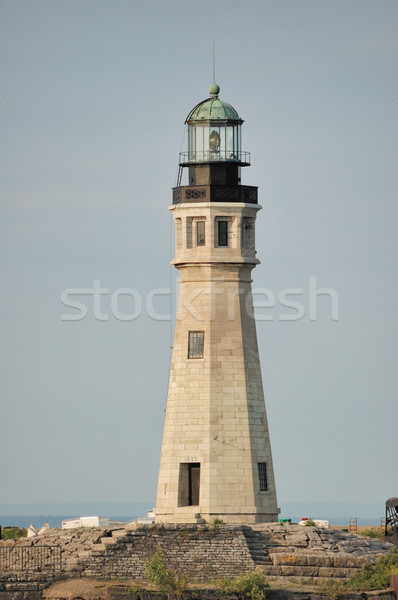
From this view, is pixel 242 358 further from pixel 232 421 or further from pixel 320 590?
pixel 320 590

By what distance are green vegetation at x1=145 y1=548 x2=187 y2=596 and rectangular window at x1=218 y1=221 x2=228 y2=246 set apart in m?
13.5

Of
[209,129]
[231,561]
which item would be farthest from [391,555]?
[209,129]

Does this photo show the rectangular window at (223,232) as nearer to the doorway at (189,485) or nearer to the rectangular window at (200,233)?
the rectangular window at (200,233)

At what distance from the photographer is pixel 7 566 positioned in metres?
56.1

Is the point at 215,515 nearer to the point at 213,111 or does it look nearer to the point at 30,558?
the point at 30,558

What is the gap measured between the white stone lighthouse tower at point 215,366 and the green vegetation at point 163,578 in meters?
5.33

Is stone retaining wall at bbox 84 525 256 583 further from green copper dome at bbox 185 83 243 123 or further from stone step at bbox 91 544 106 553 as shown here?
green copper dome at bbox 185 83 243 123

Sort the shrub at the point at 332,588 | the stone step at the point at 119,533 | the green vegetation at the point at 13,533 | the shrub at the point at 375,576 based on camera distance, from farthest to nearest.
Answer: the green vegetation at the point at 13,533, the stone step at the point at 119,533, the shrub at the point at 375,576, the shrub at the point at 332,588

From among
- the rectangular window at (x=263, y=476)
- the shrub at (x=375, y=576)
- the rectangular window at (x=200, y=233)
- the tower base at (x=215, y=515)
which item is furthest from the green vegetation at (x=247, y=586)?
the rectangular window at (x=200, y=233)

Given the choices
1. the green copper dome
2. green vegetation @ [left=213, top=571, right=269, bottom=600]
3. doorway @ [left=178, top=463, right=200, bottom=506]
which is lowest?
green vegetation @ [left=213, top=571, right=269, bottom=600]

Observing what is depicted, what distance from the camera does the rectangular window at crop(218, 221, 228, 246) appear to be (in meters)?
60.0

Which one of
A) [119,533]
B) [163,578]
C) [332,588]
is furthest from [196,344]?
[332,588]

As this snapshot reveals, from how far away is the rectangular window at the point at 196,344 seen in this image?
59.9 metres

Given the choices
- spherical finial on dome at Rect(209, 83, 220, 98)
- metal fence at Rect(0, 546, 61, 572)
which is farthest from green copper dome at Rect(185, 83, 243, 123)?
metal fence at Rect(0, 546, 61, 572)
